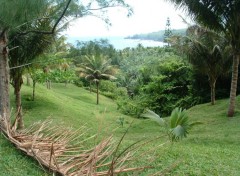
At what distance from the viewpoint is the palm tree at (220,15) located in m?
11.2

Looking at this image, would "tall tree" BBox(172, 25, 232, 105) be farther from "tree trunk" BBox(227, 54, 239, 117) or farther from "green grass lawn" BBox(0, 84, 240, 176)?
"tree trunk" BBox(227, 54, 239, 117)

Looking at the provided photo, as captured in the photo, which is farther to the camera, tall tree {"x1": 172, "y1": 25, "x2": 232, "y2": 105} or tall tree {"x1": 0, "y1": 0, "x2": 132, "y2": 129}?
tall tree {"x1": 172, "y1": 25, "x2": 232, "y2": 105}

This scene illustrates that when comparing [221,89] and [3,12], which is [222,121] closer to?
[221,89]

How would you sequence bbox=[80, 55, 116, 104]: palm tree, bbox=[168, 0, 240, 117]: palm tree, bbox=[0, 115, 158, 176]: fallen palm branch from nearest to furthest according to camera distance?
1. bbox=[0, 115, 158, 176]: fallen palm branch
2. bbox=[168, 0, 240, 117]: palm tree
3. bbox=[80, 55, 116, 104]: palm tree

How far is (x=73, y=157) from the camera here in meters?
4.84

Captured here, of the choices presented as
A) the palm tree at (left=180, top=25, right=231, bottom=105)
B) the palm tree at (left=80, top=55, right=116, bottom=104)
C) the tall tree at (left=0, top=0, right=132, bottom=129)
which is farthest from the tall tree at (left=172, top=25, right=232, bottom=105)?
the palm tree at (left=80, top=55, right=116, bottom=104)

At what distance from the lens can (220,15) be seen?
38.0ft

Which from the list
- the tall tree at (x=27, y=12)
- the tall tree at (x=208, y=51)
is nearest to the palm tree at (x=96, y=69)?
the tall tree at (x=208, y=51)

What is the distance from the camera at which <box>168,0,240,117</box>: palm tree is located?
Result: 36.8 feet

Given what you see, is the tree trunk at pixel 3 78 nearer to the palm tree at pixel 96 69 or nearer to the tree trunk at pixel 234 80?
the tree trunk at pixel 234 80

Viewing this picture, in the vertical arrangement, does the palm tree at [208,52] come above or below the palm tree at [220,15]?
below

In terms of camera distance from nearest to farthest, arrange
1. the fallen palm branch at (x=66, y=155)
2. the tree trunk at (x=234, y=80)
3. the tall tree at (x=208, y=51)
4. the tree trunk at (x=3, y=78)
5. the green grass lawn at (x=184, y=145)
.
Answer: the fallen palm branch at (x=66, y=155) < the green grass lawn at (x=184, y=145) < the tree trunk at (x=3, y=78) < the tree trunk at (x=234, y=80) < the tall tree at (x=208, y=51)

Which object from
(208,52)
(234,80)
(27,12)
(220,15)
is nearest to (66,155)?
(27,12)

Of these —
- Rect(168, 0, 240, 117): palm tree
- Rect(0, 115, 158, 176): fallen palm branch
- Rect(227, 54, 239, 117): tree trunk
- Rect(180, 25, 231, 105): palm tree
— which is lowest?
Rect(0, 115, 158, 176): fallen palm branch
